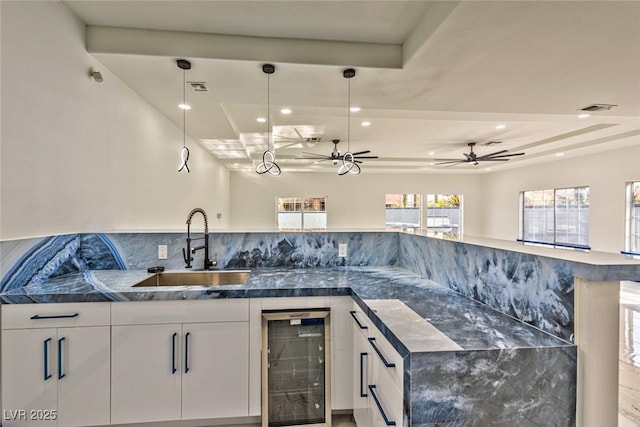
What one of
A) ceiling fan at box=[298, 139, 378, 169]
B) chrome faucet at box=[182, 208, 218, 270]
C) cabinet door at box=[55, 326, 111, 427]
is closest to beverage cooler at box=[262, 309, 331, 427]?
chrome faucet at box=[182, 208, 218, 270]

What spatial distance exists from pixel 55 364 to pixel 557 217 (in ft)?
31.8

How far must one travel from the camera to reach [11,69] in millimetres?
1679

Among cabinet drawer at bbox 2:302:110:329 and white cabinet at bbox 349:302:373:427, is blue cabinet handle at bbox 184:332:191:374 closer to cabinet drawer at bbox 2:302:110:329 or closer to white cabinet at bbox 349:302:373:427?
cabinet drawer at bbox 2:302:110:329

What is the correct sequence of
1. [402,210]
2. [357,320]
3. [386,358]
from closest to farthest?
[386,358] → [357,320] → [402,210]

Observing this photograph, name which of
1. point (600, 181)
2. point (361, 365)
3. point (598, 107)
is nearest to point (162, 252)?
point (361, 365)

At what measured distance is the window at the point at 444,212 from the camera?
387 inches

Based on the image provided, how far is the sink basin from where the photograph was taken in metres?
2.36

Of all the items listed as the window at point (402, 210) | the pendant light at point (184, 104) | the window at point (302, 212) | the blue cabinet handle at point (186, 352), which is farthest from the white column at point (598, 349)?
the window at point (402, 210)

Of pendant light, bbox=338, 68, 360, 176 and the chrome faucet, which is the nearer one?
the chrome faucet

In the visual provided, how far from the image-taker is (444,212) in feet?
32.8

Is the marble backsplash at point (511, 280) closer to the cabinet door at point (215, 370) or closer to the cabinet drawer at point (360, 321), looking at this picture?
the cabinet drawer at point (360, 321)

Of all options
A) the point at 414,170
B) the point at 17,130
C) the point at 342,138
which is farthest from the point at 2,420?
the point at 414,170

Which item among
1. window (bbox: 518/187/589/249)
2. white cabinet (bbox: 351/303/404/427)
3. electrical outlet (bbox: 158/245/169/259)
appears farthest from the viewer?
window (bbox: 518/187/589/249)

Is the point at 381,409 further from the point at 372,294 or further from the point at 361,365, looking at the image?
the point at 372,294
